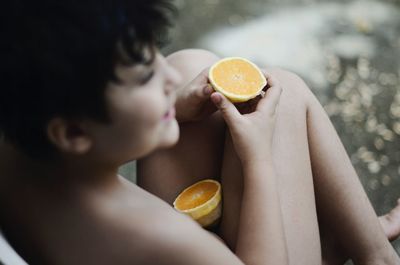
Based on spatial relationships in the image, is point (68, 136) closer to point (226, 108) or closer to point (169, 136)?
point (169, 136)

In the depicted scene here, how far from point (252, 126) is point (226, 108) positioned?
0.21ft

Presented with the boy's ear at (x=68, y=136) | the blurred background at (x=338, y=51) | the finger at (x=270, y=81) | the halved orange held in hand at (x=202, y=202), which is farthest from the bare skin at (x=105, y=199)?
the blurred background at (x=338, y=51)

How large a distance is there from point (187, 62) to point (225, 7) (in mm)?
1514

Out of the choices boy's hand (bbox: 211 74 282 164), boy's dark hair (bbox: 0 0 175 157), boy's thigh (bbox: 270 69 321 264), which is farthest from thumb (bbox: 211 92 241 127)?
boy's dark hair (bbox: 0 0 175 157)

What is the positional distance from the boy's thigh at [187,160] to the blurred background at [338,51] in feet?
2.73

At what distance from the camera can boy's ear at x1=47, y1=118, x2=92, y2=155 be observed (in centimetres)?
84

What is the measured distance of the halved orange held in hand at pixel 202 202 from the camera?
1214 mm

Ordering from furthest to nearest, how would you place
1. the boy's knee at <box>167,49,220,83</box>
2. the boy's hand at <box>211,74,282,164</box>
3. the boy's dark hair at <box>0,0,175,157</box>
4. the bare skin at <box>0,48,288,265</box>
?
the boy's knee at <box>167,49,220,83</box> < the boy's hand at <box>211,74,282,164</box> < the bare skin at <box>0,48,288,265</box> < the boy's dark hair at <box>0,0,175,157</box>

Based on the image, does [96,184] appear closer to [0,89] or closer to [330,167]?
[0,89]

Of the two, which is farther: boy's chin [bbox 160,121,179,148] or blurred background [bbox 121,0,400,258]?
blurred background [bbox 121,0,400,258]

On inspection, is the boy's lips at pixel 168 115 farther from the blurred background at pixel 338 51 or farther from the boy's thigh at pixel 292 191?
the blurred background at pixel 338 51

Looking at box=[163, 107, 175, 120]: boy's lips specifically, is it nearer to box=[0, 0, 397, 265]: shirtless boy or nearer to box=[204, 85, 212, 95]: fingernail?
box=[0, 0, 397, 265]: shirtless boy

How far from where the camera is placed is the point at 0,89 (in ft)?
2.66

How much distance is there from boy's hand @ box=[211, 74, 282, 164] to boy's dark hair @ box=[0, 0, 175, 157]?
1.24 feet
